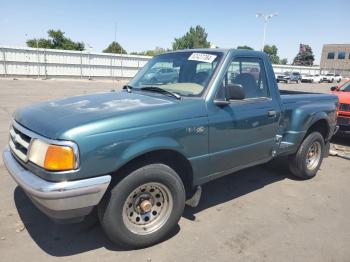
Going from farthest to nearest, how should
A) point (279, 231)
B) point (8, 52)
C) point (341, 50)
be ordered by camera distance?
point (341, 50), point (8, 52), point (279, 231)

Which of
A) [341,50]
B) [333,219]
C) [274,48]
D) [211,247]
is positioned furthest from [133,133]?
A: [274,48]

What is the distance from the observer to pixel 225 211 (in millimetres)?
4117

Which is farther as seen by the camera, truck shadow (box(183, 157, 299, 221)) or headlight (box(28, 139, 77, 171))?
truck shadow (box(183, 157, 299, 221))

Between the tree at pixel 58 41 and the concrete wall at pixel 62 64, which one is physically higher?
the tree at pixel 58 41

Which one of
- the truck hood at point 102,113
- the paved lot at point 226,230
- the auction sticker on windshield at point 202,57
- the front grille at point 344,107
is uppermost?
the auction sticker on windshield at point 202,57

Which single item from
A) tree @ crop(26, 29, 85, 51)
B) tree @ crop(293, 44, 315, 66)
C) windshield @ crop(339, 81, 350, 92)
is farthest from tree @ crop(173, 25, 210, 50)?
windshield @ crop(339, 81, 350, 92)

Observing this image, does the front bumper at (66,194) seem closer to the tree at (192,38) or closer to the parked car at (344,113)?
the parked car at (344,113)

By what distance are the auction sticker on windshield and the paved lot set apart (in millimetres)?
1885

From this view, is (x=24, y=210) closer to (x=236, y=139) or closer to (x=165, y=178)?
(x=165, y=178)

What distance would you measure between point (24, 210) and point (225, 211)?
2.49 metres

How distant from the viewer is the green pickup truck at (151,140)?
106 inches

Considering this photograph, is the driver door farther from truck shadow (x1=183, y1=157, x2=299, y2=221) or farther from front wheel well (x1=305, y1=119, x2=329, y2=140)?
front wheel well (x1=305, y1=119, x2=329, y2=140)

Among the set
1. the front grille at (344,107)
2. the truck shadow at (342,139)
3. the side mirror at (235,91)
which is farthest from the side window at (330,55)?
the side mirror at (235,91)

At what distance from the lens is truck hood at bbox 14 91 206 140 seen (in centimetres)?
277
